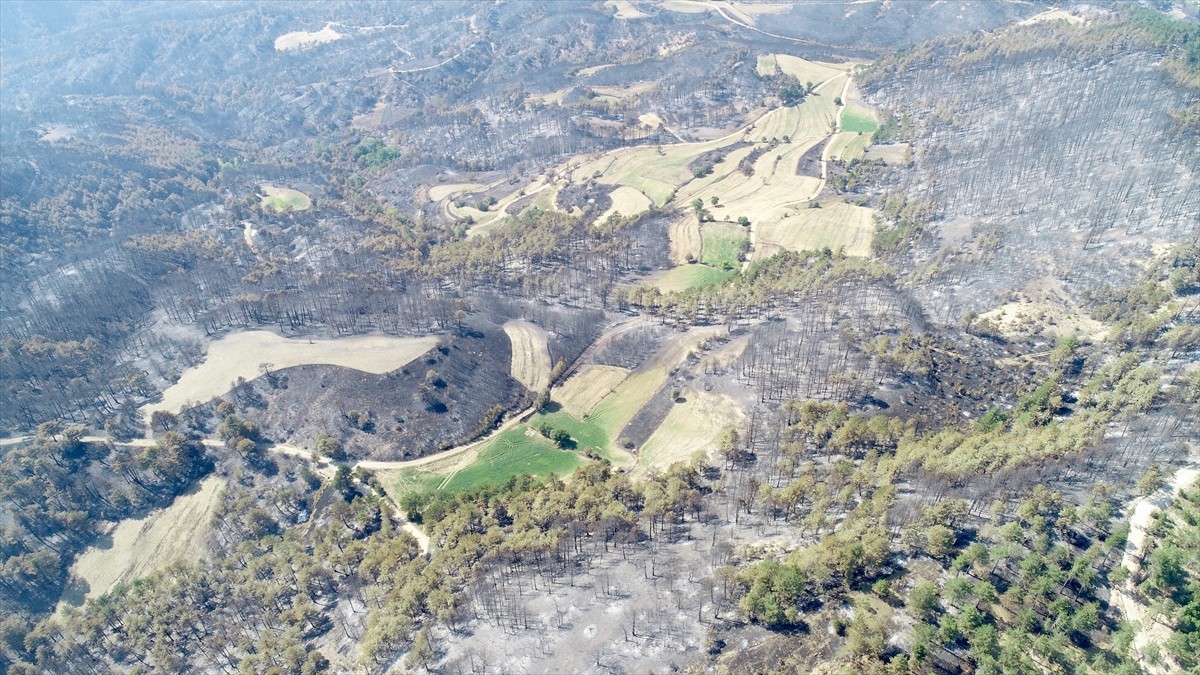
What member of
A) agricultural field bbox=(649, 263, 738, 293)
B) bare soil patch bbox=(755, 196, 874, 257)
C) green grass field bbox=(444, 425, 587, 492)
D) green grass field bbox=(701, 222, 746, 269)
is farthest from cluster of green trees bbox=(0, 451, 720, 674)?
bare soil patch bbox=(755, 196, 874, 257)

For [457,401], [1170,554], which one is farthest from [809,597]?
[457,401]

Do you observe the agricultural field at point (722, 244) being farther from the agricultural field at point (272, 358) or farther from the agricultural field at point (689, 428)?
the agricultural field at point (272, 358)

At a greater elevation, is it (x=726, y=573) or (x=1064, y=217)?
(x=1064, y=217)

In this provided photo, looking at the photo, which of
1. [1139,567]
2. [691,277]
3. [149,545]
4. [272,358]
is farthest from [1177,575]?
[272,358]

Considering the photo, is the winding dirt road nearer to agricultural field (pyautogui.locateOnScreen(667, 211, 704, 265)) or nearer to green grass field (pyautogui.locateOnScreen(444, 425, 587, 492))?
green grass field (pyautogui.locateOnScreen(444, 425, 587, 492))

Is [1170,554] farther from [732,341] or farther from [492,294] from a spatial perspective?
[492,294]
